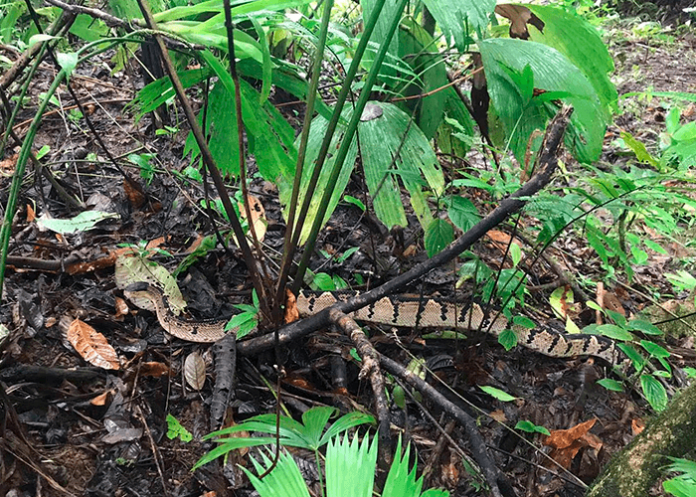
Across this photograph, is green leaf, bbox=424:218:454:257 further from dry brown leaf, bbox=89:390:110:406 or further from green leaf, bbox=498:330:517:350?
dry brown leaf, bbox=89:390:110:406

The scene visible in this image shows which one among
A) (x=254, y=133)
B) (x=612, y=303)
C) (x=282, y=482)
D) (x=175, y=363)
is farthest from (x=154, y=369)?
(x=612, y=303)

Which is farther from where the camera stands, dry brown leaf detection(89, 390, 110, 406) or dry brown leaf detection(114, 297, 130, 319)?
dry brown leaf detection(114, 297, 130, 319)

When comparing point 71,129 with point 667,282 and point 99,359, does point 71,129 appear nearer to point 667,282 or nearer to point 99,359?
point 99,359

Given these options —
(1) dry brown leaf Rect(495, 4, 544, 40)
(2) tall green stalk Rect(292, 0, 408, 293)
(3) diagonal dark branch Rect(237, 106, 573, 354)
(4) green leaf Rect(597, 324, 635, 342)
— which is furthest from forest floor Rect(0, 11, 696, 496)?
(1) dry brown leaf Rect(495, 4, 544, 40)

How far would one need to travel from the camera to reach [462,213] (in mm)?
1920

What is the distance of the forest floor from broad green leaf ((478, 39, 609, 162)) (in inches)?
33.1

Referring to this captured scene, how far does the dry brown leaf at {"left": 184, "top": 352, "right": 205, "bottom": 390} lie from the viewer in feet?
6.72

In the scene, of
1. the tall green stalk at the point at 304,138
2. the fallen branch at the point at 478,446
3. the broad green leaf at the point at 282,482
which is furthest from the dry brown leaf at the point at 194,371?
the broad green leaf at the point at 282,482

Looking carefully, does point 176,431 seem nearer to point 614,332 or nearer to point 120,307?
point 120,307

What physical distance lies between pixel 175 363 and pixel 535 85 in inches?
73.7

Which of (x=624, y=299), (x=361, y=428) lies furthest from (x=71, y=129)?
(x=624, y=299)

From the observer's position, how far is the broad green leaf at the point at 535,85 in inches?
68.9

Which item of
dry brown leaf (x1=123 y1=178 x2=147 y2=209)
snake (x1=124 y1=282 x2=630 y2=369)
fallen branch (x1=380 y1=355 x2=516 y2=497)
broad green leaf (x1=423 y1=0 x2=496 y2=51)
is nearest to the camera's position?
fallen branch (x1=380 y1=355 x2=516 y2=497)

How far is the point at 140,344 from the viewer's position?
7.39 ft
